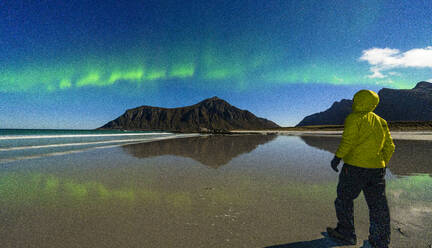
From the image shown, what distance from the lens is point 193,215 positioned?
10.9 ft

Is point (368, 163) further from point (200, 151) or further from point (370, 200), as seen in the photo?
point (200, 151)

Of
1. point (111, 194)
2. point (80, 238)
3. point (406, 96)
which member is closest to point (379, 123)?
point (80, 238)

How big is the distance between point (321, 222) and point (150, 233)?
2957mm

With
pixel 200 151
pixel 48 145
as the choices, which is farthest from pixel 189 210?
pixel 48 145

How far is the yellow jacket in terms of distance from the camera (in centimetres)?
240

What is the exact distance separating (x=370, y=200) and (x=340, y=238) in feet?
2.38

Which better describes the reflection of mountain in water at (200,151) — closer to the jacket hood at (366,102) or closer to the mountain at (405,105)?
the jacket hood at (366,102)

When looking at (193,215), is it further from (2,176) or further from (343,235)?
(2,176)

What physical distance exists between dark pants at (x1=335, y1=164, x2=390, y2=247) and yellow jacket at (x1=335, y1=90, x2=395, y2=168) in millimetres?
138

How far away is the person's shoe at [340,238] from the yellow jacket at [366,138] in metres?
1.12

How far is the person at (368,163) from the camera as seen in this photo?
2.38 meters

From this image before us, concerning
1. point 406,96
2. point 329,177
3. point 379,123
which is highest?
point 406,96

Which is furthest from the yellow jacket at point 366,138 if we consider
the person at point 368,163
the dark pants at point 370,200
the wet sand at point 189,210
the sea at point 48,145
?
the sea at point 48,145

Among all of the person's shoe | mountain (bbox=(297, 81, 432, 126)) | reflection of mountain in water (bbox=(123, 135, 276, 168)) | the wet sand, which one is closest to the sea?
reflection of mountain in water (bbox=(123, 135, 276, 168))
